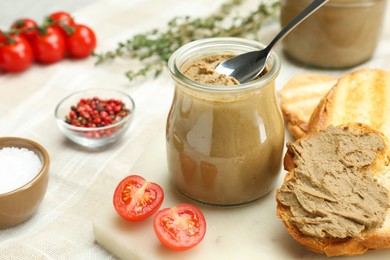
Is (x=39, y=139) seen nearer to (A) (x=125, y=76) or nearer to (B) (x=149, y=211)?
(A) (x=125, y=76)

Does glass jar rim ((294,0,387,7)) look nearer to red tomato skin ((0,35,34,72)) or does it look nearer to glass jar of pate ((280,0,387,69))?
glass jar of pate ((280,0,387,69))

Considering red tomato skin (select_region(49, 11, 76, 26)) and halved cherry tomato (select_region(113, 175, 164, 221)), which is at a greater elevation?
halved cherry tomato (select_region(113, 175, 164, 221))

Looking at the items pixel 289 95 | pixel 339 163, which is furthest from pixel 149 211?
pixel 289 95

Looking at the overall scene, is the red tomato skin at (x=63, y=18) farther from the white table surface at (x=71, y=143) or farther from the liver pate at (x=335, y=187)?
the liver pate at (x=335, y=187)

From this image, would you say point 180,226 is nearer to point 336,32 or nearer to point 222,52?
point 222,52

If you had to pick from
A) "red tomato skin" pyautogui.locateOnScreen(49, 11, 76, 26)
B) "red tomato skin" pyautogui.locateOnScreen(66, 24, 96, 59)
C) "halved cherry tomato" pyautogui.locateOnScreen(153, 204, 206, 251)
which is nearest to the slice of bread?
"halved cherry tomato" pyautogui.locateOnScreen(153, 204, 206, 251)

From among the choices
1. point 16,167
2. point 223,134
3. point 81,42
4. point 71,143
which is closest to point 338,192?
point 223,134

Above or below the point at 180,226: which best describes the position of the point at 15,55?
below
